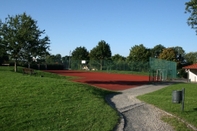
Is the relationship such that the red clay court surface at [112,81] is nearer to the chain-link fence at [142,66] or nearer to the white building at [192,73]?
the chain-link fence at [142,66]

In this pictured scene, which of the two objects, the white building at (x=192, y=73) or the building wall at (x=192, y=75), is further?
the building wall at (x=192, y=75)

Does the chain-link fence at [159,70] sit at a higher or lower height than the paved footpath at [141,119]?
higher

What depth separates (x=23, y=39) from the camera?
73.4 ft

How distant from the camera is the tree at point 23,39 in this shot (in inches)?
879

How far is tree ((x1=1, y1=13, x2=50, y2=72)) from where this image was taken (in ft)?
73.2

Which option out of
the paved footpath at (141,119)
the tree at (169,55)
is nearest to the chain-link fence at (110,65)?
the tree at (169,55)

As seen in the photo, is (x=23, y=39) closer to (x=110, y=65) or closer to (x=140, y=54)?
(x=110, y=65)

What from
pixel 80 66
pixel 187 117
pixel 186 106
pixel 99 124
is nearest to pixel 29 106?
pixel 99 124

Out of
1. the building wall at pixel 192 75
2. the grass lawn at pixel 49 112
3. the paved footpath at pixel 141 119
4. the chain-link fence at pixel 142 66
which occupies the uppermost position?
the chain-link fence at pixel 142 66

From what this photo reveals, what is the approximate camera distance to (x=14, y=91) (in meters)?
10.4

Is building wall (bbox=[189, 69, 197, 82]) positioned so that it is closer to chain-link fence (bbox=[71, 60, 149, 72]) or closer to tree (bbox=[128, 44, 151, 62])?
chain-link fence (bbox=[71, 60, 149, 72])

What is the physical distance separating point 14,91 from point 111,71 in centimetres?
4824

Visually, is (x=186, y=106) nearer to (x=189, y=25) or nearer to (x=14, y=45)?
(x=189, y=25)

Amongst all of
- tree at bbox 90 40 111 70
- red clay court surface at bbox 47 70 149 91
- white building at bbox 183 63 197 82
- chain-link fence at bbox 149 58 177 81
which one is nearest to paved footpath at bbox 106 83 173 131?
red clay court surface at bbox 47 70 149 91
